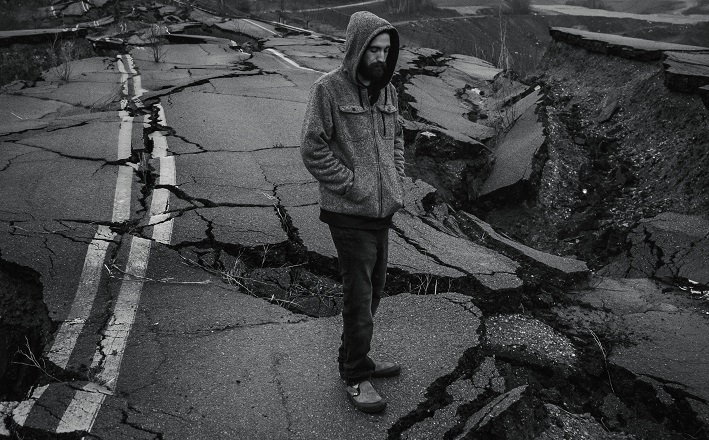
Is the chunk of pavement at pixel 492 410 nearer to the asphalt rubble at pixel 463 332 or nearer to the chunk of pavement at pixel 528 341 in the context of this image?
the asphalt rubble at pixel 463 332

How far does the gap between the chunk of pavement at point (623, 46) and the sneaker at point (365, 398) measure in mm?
7054

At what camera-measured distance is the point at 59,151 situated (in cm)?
633

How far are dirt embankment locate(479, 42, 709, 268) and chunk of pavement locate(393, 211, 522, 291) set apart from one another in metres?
1.12

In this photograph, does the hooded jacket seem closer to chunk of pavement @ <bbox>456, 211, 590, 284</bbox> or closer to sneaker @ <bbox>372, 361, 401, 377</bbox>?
sneaker @ <bbox>372, 361, 401, 377</bbox>

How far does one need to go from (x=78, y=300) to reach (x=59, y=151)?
318 cm

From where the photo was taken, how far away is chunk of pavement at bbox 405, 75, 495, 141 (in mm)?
8289

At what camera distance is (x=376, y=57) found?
276cm

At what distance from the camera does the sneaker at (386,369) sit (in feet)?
10.6

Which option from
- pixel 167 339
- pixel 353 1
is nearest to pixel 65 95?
pixel 167 339

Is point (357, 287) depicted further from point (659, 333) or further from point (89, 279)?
Answer: point (659, 333)

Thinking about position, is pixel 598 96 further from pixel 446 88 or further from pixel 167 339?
pixel 167 339

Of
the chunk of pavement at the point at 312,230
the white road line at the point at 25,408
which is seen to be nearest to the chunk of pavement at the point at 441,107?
the chunk of pavement at the point at 312,230

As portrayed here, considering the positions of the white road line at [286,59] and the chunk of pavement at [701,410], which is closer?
the chunk of pavement at [701,410]

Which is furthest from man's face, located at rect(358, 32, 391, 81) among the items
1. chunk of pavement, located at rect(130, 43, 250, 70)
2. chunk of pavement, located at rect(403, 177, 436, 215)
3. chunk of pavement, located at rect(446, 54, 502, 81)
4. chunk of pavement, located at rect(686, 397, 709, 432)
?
chunk of pavement, located at rect(446, 54, 502, 81)
